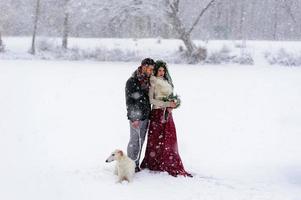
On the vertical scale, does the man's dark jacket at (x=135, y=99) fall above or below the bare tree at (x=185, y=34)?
below

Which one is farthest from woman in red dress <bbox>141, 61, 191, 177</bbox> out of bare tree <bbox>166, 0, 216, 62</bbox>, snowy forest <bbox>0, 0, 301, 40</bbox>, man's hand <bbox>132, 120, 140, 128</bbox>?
snowy forest <bbox>0, 0, 301, 40</bbox>

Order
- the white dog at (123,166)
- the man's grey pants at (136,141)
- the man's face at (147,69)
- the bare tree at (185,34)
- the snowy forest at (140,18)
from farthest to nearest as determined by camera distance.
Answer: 1. the snowy forest at (140,18)
2. the bare tree at (185,34)
3. the man's grey pants at (136,141)
4. the man's face at (147,69)
5. the white dog at (123,166)

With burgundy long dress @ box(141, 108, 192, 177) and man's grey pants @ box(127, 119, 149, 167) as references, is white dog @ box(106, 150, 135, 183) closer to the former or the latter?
man's grey pants @ box(127, 119, 149, 167)

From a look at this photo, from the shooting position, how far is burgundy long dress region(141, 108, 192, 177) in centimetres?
931

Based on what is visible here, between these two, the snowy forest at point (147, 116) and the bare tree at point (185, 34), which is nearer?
the snowy forest at point (147, 116)

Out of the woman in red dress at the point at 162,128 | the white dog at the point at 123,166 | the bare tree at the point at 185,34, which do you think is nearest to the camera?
the white dog at the point at 123,166

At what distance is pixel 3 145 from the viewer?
1178cm

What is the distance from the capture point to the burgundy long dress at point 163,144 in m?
9.31

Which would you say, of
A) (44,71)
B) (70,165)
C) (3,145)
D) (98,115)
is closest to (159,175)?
(70,165)

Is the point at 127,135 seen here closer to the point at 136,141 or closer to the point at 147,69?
the point at 136,141

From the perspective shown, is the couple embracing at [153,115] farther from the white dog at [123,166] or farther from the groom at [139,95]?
the white dog at [123,166]

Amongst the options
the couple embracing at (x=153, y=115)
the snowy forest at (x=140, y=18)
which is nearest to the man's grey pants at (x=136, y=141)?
the couple embracing at (x=153, y=115)

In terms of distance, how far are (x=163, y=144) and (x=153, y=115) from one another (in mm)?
491

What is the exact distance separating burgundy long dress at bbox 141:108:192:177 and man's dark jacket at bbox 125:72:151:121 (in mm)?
273
